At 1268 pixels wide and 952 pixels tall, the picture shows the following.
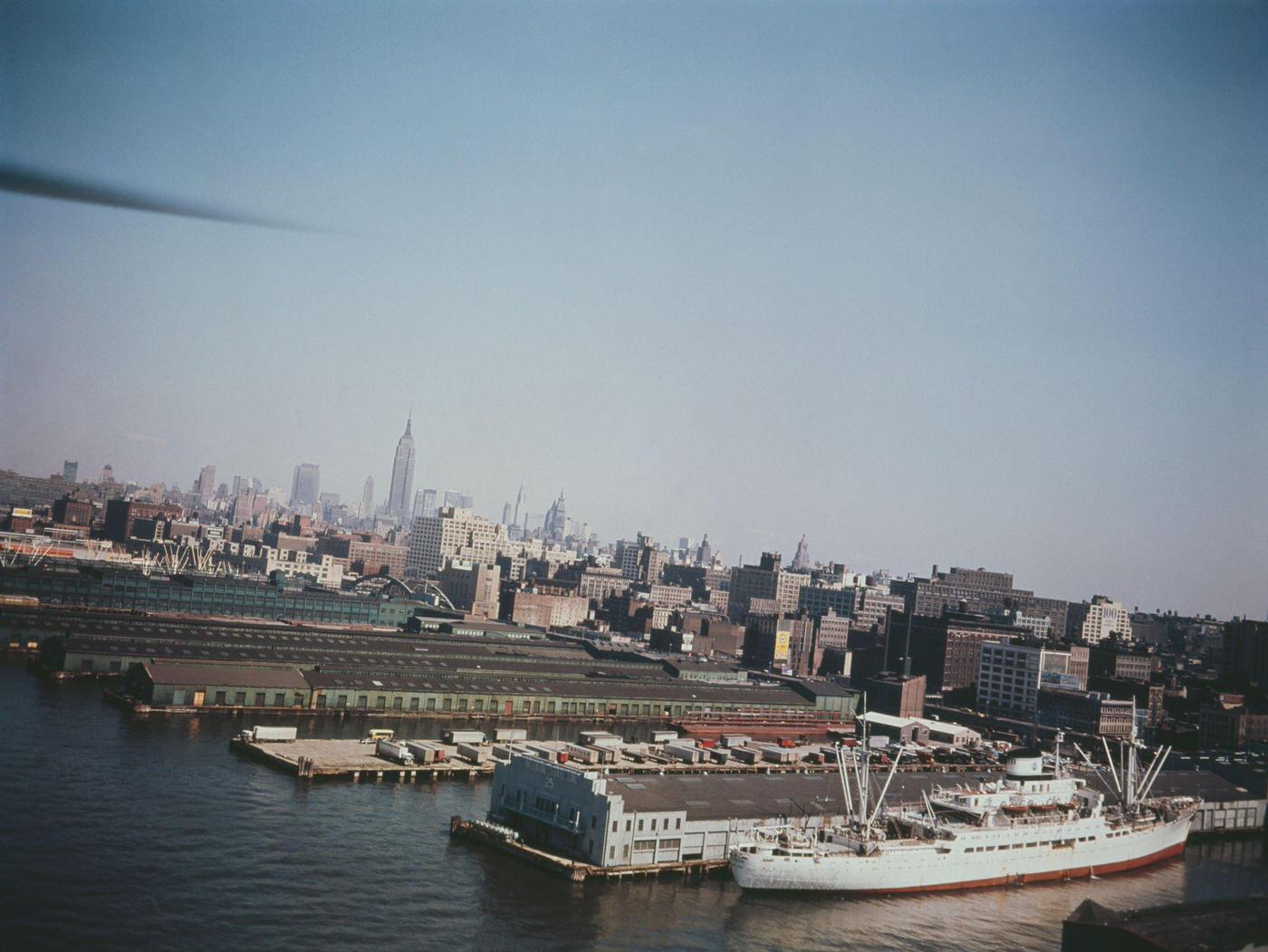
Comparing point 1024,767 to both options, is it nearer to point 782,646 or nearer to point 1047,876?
point 1047,876

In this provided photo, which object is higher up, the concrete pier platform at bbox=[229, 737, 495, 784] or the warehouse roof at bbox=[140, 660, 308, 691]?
the warehouse roof at bbox=[140, 660, 308, 691]

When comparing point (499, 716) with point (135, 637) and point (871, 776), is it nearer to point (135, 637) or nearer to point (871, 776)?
point (135, 637)

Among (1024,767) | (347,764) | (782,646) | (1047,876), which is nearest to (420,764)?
(347,764)

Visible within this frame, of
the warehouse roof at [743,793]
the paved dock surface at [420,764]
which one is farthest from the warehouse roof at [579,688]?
the warehouse roof at [743,793]

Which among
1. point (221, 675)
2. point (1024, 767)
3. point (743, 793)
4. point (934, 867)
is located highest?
point (1024, 767)

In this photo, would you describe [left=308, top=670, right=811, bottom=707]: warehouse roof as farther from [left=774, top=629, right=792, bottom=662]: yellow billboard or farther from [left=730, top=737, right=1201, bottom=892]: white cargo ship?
[left=774, top=629, right=792, bottom=662]: yellow billboard

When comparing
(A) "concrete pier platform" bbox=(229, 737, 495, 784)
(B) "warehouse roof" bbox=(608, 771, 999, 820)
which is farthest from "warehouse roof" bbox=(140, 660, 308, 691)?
(B) "warehouse roof" bbox=(608, 771, 999, 820)
